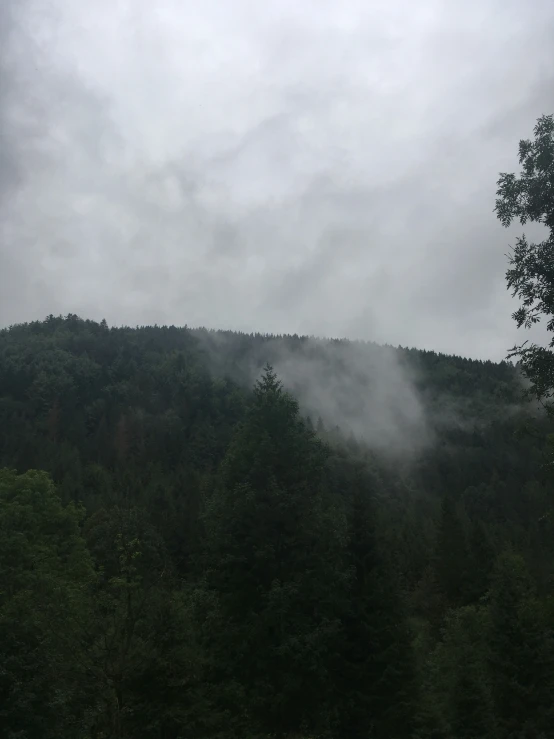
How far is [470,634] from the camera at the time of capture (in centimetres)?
3831

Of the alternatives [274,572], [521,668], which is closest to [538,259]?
[274,572]

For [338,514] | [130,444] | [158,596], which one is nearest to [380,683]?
[338,514]

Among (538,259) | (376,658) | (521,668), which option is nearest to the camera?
(538,259)

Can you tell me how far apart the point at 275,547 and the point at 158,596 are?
15.4 ft

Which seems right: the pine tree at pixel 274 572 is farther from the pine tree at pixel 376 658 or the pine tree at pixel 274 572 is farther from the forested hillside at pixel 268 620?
the pine tree at pixel 376 658

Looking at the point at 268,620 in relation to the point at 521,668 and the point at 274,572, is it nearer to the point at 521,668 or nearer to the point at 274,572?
the point at 274,572

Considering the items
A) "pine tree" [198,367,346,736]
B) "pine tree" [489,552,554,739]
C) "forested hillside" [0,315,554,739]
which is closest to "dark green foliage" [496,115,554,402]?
"forested hillside" [0,315,554,739]

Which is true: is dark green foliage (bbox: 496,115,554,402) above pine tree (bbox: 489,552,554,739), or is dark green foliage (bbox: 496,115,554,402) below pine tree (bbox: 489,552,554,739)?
above

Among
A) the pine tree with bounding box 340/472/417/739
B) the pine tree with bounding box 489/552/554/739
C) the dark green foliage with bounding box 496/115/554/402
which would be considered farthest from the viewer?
the pine tree with bounding box 489/552/554/739

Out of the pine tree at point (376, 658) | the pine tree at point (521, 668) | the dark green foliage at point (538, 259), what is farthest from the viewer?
the pine tree at point (521, 668)

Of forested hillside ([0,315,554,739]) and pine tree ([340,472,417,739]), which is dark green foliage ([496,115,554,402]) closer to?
forested hillside ([0,315,554,739])

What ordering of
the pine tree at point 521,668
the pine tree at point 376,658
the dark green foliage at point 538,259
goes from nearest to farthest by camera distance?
the dark green foliage at point 538,259
the pine tree at point 376,658
the pine tree at point 521,668

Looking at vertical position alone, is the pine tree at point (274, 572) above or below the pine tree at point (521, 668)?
above

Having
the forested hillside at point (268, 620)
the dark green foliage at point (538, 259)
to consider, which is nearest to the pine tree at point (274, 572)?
the forested hillside at point (268, 620)
